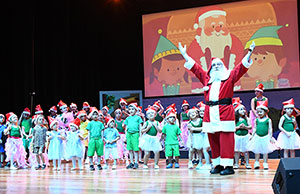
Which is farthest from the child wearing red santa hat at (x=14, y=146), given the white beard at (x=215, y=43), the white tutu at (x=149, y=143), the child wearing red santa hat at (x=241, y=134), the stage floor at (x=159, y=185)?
the white beard at (x=215, y=43)

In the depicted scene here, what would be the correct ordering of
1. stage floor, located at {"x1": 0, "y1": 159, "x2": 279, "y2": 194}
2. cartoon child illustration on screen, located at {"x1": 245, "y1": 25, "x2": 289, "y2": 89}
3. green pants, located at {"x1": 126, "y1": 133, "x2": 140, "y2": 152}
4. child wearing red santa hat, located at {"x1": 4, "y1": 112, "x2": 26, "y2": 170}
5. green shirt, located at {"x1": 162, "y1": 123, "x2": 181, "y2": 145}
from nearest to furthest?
1. stage floor, located at {"x1": 0, "y1": 159, "x2": 279, "y2": 194}
2. green shirt, located at {"x1": 162, "y1": 123, "x2": 181, "y2": 145}
3. green pants, located at {"x1": 126, "y1": 133, "x2": 140, "y2": 152}
4. child wearing red santa hat, located at {"x1": 4, "y1": 112, "x2": 26, "y2": 170}
5. cartoon child illustration on screen, located at {"x1": 245, "y1": 25, "x2": 289, "y2": 89}

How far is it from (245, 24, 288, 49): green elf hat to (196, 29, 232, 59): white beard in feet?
1.77

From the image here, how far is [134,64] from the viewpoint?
34.0 ft

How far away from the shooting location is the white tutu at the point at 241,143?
5.98m

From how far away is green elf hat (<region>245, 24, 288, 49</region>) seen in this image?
8586mm

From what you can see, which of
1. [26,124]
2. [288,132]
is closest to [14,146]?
[26,124]

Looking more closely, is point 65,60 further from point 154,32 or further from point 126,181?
point 126,181

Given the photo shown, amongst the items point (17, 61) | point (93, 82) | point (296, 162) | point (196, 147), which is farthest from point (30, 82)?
point (296, 162)

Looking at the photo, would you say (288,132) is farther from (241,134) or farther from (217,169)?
(217,169)

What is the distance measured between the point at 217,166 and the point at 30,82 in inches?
238

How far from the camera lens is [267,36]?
28.4 ft

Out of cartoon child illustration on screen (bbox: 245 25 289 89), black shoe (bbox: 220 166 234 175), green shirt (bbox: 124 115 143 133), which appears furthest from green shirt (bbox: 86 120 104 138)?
cartoon child illustration on screen (bbox: 245 25 289 89)

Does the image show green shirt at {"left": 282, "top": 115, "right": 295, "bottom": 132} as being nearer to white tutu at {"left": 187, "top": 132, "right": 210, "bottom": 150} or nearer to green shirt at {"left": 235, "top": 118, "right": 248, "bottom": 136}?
green shirt at {"left": 235, "top": 118, "right": 248, "bottom": 136}

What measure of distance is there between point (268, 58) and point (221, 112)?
161 inches
